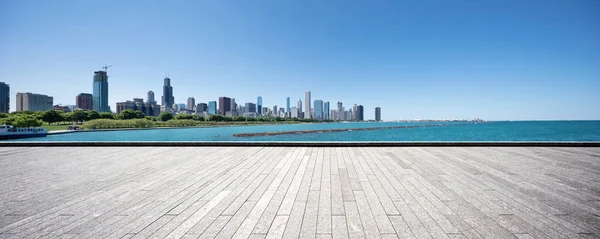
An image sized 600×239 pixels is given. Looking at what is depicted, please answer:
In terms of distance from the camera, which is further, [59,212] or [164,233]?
[59,212]

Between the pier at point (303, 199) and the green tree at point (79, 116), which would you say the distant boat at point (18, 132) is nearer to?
the pier at point (303, 199)

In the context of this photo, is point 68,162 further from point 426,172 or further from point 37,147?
point 426,172

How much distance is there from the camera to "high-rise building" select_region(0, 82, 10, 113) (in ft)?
611

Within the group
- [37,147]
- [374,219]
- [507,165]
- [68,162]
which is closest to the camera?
[374,219]

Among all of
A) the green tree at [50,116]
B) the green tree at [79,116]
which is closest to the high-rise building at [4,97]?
the green tree at [79,116]

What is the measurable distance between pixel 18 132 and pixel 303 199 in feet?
236

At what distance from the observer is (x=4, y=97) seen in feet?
631

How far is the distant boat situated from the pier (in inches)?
2365

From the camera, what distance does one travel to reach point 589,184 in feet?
17.6

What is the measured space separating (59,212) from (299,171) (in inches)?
193

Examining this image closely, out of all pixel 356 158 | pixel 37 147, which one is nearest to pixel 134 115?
pixel 37 147

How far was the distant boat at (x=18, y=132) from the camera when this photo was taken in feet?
148

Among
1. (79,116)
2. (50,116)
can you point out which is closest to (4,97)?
(79,116)

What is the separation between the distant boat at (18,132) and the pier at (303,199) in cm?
6006
